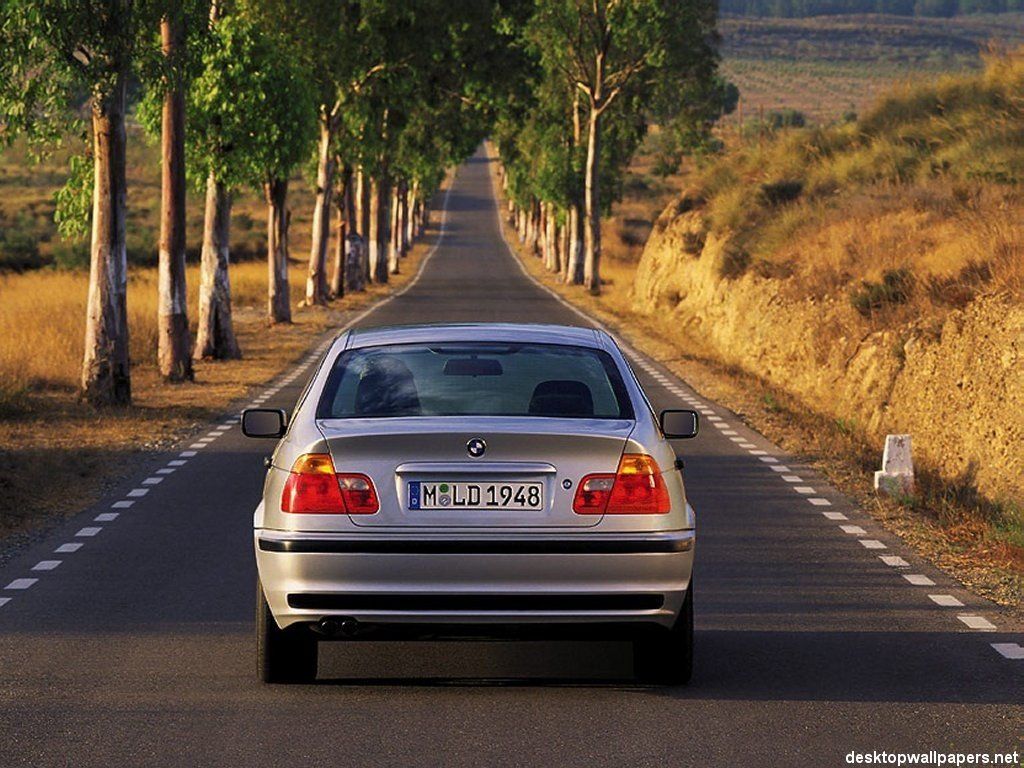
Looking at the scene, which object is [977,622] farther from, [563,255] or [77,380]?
[563,255]

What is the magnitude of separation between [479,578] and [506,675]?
4.09 feet

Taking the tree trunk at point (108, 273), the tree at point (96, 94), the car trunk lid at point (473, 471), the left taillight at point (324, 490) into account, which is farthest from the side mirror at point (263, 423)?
the tree trunk at point (108, 273)

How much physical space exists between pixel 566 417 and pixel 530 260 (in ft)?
342

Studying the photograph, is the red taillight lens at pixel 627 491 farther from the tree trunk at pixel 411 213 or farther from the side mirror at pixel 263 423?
the tree trunk at pixel 411 213

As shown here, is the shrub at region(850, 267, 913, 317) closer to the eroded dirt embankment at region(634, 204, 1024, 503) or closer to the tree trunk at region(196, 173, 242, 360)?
the eroded dirt embankment at region(634, 204, 1024, 503)

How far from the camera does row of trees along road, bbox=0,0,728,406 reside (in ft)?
79.9

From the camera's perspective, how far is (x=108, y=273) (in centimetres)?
2528

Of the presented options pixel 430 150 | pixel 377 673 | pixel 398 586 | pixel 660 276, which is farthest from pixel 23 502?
pixel 430 150

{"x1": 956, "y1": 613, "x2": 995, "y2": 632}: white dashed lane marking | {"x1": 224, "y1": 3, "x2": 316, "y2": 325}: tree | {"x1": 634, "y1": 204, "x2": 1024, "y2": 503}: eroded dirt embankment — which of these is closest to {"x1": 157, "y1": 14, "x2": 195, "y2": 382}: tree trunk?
{"x1": 224, "y1": 3, "x2": 316, "y2": 325}: tree

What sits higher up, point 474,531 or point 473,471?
point 473,471

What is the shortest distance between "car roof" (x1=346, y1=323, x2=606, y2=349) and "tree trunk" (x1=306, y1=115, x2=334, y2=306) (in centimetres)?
4213

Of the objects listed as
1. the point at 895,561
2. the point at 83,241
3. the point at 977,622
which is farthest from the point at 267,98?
the point at 83,241

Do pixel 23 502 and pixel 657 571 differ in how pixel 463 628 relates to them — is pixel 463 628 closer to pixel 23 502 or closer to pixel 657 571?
pixel 657 571

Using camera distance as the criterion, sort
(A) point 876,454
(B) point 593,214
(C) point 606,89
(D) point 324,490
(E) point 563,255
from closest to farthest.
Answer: (D) point 324,490
(A) point 876,454
(B) point 593,214
(C) point 606,89
(E) point 563,255
